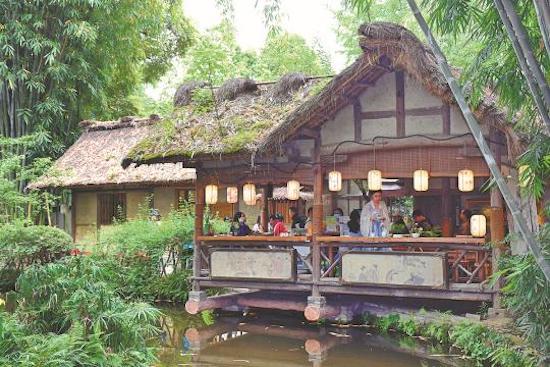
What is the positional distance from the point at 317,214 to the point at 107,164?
988 centimetres

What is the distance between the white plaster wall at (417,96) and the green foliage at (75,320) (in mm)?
5246

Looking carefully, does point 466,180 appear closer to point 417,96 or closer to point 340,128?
point 417,96

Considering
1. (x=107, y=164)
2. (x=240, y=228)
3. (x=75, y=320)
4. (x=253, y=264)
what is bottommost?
(x=75, y=320)

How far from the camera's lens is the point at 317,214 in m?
10.6

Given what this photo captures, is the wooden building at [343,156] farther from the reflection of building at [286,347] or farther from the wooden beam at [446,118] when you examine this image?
the reflection of building at [286,347]

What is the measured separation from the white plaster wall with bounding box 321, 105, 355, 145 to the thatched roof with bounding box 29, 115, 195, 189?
22.7ft

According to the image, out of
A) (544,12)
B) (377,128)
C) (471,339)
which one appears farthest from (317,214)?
(544,12)

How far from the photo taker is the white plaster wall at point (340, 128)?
10.5 metres

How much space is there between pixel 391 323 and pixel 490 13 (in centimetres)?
555

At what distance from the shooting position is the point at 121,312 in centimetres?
655

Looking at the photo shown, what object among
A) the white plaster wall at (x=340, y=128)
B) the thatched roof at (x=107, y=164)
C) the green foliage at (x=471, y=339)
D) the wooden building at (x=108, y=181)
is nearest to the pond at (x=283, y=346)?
the green foliage at (x=471, y=339)

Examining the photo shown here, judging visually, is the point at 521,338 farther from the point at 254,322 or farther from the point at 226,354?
the point at 254,322

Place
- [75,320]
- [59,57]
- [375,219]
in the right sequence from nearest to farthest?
[75,320] → [375,219] → [59,57]

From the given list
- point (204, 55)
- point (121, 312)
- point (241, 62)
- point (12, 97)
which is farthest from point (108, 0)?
point (121, 312)
